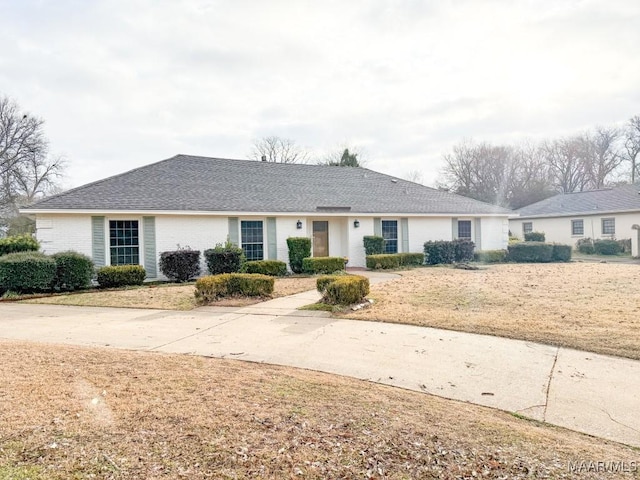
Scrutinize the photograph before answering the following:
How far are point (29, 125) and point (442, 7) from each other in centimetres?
3614

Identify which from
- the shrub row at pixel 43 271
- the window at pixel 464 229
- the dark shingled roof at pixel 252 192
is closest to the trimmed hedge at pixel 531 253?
the dark shingled roof at pixel 252 192

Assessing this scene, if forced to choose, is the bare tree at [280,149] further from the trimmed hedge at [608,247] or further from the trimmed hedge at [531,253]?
the trimmed hedge at [608,247]

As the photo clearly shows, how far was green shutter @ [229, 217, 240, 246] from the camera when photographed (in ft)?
53.3

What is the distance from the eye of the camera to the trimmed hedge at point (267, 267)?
15156 millimetres

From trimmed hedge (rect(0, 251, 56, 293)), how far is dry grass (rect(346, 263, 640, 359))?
9350 mm

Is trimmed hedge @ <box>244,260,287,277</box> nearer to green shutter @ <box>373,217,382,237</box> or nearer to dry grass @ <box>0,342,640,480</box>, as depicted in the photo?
green shutter @ <box>373,217,382,237</box>

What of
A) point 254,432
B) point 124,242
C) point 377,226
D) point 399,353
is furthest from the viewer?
point 377,226

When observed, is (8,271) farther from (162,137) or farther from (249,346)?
(162,137)

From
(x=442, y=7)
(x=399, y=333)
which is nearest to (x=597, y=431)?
(x=399, y=333)

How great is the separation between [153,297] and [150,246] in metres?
4.33

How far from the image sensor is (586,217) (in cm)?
2831

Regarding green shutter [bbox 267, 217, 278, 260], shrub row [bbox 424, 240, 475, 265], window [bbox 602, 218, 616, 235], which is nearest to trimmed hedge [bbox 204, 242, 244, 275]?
green shutter [bbox 267, 217, 278, 260]

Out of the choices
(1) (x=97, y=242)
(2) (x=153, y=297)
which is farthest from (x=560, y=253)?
(1) (x=97, y=242)

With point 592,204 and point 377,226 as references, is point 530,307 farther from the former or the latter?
point 592,204
